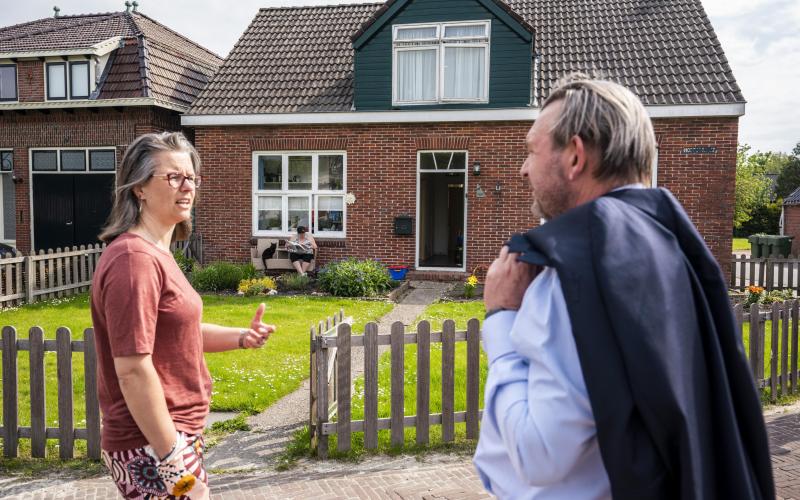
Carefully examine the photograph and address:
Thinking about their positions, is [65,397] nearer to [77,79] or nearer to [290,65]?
[290,65]

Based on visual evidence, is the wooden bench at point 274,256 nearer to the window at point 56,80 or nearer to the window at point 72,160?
the window at point 72,160

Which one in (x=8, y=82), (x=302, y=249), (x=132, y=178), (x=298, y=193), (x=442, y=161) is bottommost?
(x=302, y=249)

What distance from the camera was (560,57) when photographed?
588 inches

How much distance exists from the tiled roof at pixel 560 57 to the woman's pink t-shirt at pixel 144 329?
12.9 metres

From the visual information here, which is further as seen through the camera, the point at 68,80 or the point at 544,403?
the point at 68,80

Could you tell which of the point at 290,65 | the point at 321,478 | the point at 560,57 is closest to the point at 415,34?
the point at 560,57

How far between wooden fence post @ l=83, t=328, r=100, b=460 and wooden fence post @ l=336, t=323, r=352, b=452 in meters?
1.74

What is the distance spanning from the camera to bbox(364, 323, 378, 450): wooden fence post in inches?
189

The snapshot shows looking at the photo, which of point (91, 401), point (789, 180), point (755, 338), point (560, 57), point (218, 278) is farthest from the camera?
point (789, 180)

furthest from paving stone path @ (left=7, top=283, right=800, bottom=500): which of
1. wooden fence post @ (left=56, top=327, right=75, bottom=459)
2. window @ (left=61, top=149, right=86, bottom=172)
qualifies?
window @ (left=61, top=149, right=86, bottom=172)

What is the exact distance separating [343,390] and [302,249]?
9507mm

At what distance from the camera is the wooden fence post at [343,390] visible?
4.75 meters

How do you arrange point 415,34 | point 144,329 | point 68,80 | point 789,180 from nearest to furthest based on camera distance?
point 144,329 → point 415,34 → point 68,80 → point 789,180

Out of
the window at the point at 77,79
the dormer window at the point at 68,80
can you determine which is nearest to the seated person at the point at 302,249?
the dormer window at the point at 68,80
